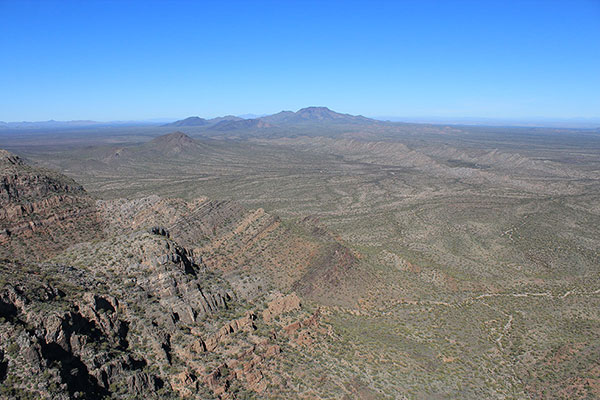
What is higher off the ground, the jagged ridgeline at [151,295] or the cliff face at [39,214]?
the cliff face at [39,214]

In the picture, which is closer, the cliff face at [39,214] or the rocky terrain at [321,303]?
the rocky terrain at [321,303]

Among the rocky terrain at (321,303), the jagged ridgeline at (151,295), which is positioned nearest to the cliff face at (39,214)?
the jagged ridgeline at (151,295)

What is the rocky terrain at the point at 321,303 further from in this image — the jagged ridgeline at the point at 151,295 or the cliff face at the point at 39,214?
the cliff face at the point at 39,214

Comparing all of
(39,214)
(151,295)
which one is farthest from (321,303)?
(39,214)

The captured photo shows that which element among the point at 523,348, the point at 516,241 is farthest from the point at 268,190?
the point at 523,348

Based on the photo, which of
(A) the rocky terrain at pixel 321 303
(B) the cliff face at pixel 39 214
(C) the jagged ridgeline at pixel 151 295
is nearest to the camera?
(C) the jagged ridgeline at pixel 151 295

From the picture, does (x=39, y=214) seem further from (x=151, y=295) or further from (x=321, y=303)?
(x=321, y=303)
